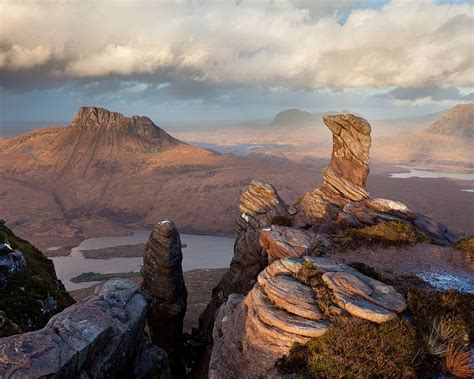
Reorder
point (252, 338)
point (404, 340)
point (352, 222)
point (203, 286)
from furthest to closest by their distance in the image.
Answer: point (203, 286), point (352, 222), point (252, 338), point (404, 340)

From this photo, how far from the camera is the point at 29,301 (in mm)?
17844

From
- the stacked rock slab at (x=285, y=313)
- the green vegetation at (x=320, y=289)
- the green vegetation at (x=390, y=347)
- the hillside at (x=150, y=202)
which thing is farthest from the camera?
the hillside at (x=150, y=202)

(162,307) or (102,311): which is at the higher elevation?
(102,311)

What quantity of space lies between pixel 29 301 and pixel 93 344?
→ 22.7ft

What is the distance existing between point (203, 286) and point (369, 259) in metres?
53.4

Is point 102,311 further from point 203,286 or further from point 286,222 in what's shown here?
point 203,286

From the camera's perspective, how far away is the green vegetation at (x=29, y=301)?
16.1m

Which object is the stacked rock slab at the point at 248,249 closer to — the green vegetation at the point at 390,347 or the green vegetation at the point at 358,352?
the green vegetation at the point at 390,347

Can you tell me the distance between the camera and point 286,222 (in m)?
32.3

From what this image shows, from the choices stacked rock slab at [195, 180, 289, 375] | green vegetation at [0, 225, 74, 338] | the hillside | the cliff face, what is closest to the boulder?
the cliff face

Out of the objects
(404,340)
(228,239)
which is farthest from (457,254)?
(228,239)

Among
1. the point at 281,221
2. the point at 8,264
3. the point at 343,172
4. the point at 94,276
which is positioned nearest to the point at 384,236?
the point at 281,221

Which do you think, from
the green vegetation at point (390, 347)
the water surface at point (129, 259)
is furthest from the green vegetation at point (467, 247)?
the water surface at point (129, 259)

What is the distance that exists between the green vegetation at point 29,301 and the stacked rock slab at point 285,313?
8450 mm
